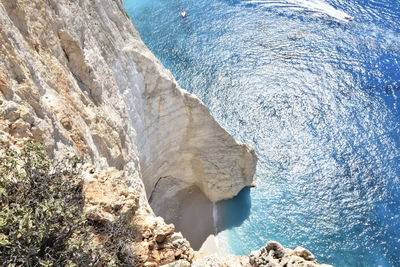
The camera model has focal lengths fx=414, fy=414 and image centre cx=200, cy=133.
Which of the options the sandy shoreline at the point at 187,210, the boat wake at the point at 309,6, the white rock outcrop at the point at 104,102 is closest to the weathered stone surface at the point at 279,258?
the white rock outcrop at the point at 104,102

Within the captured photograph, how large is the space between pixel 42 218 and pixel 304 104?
33229mm

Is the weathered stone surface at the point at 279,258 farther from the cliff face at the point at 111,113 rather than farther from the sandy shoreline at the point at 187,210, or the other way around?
the sandy shoreline at the point at 187,210

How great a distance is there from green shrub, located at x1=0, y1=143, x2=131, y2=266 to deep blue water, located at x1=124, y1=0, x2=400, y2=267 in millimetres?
20019

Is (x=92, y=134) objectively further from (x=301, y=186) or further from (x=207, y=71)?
(x=207, y=71)

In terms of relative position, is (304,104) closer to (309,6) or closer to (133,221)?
(309,6)

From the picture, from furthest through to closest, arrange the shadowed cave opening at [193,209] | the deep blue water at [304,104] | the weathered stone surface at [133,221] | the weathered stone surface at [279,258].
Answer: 1. the deep blue water at [304,104]
2. the shadowed cave opening at [193,209]
3. the weathered stone surface at [279,258]
4. the weathered stone surface at [133,221]

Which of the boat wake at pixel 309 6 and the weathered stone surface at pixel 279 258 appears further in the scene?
the boat wake at pixel 309 6

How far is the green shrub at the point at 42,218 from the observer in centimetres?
824

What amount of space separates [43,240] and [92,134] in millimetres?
7511

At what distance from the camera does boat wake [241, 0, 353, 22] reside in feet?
162

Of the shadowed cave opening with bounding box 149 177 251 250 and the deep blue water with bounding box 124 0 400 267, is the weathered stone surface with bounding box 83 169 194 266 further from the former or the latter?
the deep blue water with bounding box 124 0 400 267

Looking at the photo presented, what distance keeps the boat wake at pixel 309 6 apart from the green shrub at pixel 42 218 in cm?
4508

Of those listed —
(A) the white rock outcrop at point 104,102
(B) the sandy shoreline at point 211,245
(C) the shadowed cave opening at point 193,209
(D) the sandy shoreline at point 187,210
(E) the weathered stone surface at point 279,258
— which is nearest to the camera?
(E) the weathered stone surface at point 279,258

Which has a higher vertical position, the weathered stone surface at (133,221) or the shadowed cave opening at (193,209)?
the weathered stone surface at (133,221)
